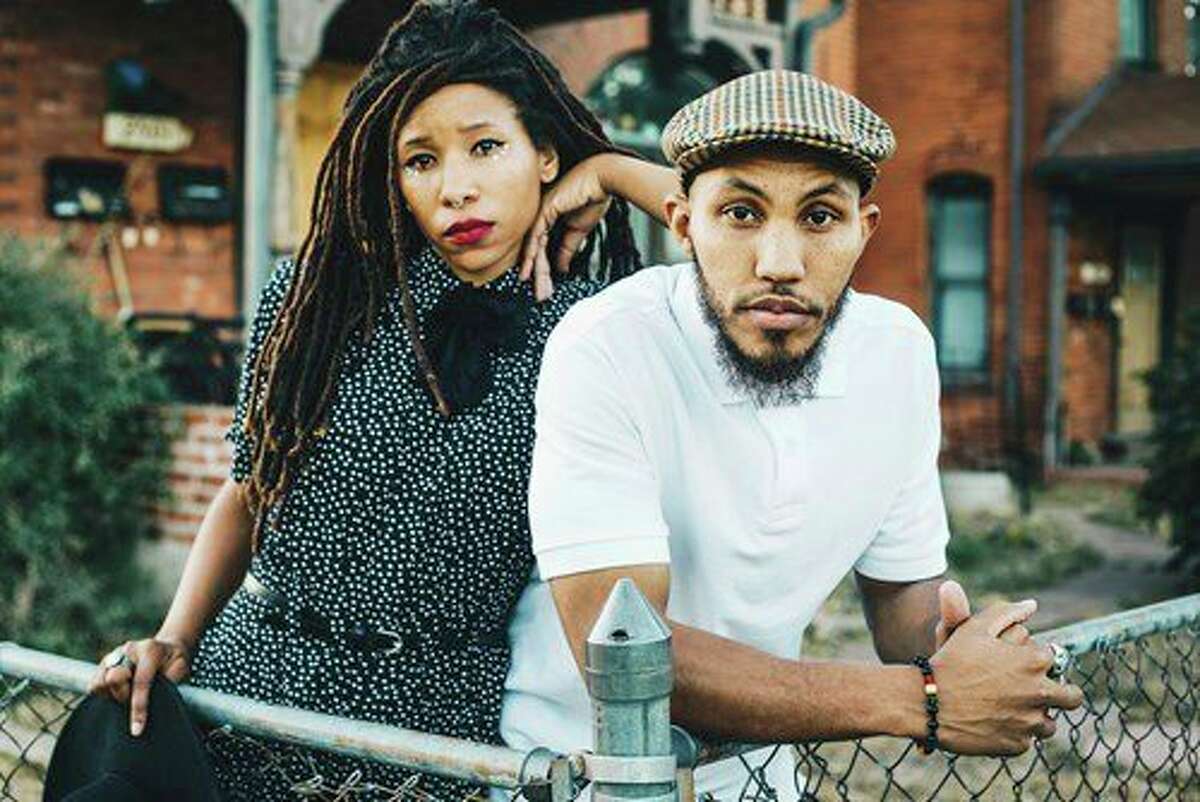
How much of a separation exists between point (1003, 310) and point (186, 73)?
875 centimetres

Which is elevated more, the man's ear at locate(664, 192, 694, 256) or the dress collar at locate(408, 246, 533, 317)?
the man's ear at locate(664, 192, 694, 256)

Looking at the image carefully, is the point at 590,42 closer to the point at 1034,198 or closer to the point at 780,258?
the point at 1034,198

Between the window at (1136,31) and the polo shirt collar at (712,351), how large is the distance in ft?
50.6

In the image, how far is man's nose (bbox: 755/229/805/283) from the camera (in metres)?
1.87

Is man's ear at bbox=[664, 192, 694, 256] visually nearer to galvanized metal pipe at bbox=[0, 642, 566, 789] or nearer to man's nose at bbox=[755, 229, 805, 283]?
man's nose at bbox=[755, 229, 805, 283]

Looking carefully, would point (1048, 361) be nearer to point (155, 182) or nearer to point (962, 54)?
point (962, 54)

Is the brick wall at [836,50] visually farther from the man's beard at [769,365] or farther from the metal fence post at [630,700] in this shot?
the metal fence post at [630,700]

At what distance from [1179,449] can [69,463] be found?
553cm

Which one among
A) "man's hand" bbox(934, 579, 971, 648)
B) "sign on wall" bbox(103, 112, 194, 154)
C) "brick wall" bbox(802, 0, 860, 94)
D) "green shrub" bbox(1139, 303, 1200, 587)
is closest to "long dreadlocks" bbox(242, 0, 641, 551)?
"man's hand" bbox(934, 579, 971, 648)

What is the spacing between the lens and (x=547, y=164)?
8.14 feet

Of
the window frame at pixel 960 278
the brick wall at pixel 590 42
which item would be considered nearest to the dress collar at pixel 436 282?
the brick wall at pixel 590 42

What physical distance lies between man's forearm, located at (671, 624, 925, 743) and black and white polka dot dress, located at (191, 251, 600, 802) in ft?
1.38

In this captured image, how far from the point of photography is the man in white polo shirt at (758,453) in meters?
1.81

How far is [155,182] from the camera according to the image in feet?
30.4
